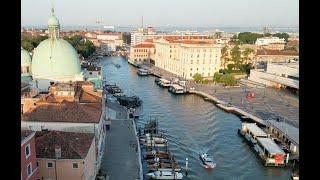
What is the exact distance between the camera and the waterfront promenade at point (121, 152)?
43.3ft

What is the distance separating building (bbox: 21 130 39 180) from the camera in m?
8.71

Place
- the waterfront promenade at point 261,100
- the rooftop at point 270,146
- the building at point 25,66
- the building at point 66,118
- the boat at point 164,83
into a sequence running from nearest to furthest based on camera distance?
the building at point 66,118
the rooftop at point 270,146
the building at point 25,66
the waterfront promenade at point 261,100
the boat at point 164,83

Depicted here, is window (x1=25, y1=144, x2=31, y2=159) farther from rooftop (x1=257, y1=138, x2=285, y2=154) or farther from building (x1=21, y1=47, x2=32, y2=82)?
building (x1=21, y1=47, x2=32, y2=82)

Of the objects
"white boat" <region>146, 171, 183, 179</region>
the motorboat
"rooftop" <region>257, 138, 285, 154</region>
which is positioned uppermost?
"rooftop" <region>257, 138, 285, 154</region>

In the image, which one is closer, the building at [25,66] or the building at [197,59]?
the building at [25,66]

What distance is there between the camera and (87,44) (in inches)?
2135

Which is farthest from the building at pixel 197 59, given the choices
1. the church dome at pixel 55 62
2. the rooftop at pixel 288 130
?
the rooftop at pixel 288 130

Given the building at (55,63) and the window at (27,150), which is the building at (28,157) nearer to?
the window at (27,150)

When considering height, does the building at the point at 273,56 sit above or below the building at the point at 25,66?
above

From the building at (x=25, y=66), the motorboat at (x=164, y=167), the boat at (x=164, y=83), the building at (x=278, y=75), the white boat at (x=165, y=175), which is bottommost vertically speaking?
the white boat at (x=165, y=175)

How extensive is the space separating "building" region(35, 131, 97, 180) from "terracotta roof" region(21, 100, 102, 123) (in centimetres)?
186

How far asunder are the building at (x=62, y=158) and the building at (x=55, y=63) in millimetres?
9990

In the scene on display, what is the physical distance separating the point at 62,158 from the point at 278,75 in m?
29.0

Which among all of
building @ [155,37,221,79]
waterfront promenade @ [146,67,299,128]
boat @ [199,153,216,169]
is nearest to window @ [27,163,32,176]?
boat @ [199,153,216,169]
